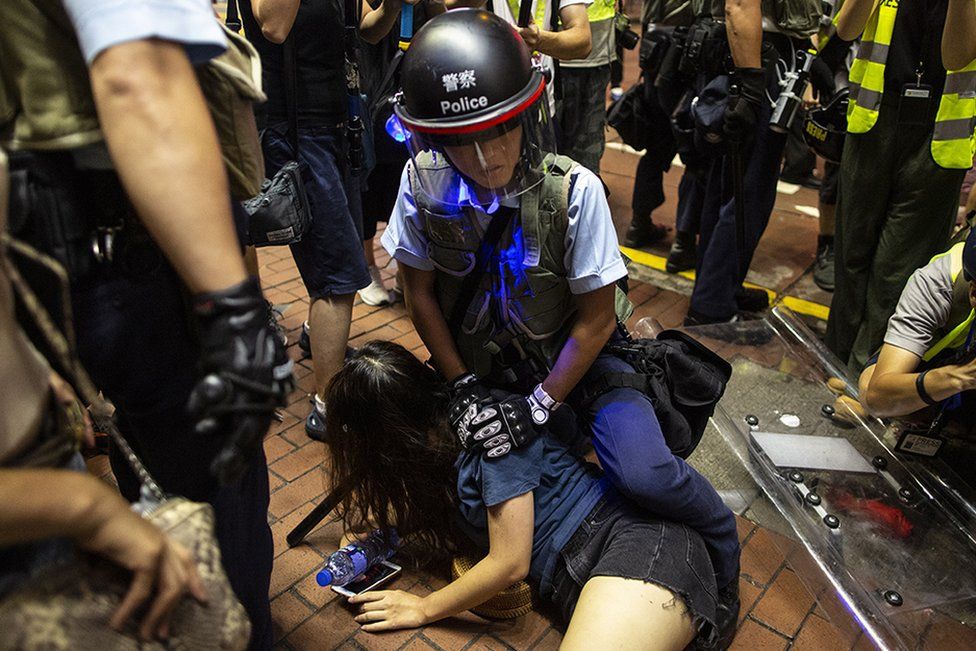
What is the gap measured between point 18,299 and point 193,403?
13.4 inches

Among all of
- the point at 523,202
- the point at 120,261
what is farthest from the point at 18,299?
the point at 523,202

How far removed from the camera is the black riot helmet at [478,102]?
1.89 meters

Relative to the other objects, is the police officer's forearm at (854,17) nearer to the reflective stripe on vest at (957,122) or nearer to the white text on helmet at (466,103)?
the reflective stripe on vest at (957,122)

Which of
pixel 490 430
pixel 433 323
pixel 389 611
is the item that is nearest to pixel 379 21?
pixel 433 323

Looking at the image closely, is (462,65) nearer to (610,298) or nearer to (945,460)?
(610,298)

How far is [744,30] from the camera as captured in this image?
3408 mm

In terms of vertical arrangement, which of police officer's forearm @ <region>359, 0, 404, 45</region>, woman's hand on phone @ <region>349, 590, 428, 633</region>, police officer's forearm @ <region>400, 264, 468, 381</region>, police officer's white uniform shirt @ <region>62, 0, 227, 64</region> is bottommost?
woman's hand on phone @ <region>349, 590, 428, 633</region>

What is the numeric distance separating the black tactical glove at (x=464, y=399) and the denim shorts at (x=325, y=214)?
0.82 meters

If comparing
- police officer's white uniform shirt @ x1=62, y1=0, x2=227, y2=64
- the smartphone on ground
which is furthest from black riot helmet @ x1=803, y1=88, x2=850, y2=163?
police officer's white uniform shirt @ x1=62, y1=0, x2=227, y2=64

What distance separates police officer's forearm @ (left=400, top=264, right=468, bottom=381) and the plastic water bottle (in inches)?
23.1

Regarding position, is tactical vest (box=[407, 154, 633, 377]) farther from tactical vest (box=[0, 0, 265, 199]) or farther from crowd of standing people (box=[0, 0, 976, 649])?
tactical vest (box=[0, 0, 265, 199])

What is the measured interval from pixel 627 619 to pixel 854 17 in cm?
262

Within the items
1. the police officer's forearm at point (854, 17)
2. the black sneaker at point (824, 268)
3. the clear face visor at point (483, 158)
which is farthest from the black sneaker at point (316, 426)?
the black sneaker at point (824, 268)

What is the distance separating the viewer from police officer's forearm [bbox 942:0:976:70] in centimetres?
278
